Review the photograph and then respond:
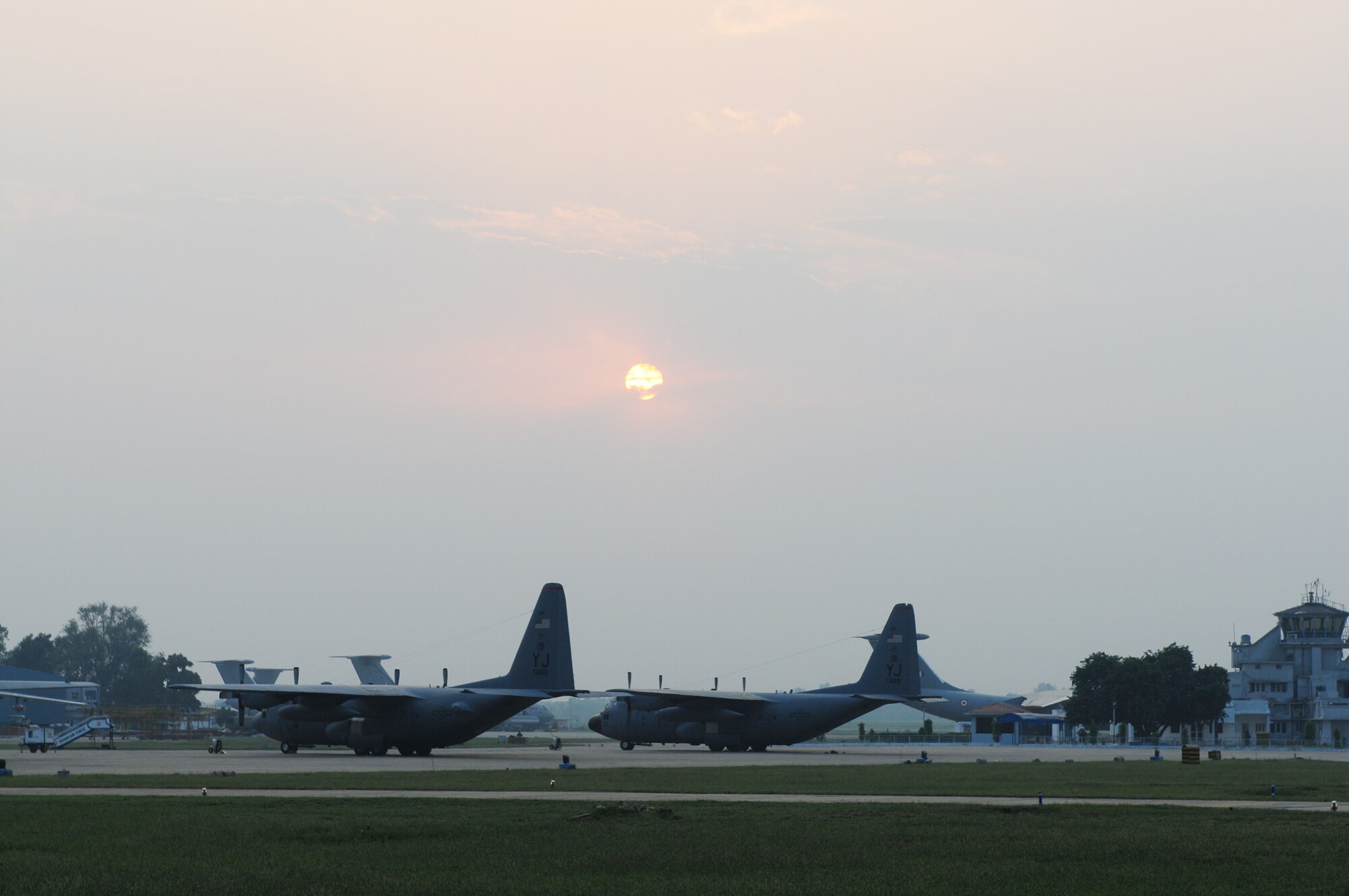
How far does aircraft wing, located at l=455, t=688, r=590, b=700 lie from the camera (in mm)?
63125

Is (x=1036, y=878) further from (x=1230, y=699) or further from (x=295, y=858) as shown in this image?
(x=1230, y=699)

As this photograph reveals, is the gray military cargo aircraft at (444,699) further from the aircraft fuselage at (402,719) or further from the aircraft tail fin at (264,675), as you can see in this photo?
the aircraft tail fin at (264,675)

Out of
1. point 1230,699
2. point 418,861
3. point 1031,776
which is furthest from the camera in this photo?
A: point 1230,699

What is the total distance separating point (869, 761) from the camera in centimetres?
6216

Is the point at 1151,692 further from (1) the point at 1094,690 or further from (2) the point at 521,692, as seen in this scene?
(2) the point at 521,692

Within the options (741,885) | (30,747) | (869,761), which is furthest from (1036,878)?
(30,747)

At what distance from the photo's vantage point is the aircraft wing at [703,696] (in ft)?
247

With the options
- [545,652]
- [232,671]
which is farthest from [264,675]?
[545,652]

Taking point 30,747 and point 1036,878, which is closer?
point 1036,878

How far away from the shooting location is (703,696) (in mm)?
76188

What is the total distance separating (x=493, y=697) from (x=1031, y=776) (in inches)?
1046

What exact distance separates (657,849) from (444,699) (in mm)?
44306

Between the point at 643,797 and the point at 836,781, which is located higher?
the point at 643,797

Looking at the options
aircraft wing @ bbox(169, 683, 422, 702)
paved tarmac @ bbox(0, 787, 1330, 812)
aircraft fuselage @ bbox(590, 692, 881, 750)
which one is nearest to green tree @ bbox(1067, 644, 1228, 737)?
aircraft fuselage @ bbox(590, 692, 881, 750)
